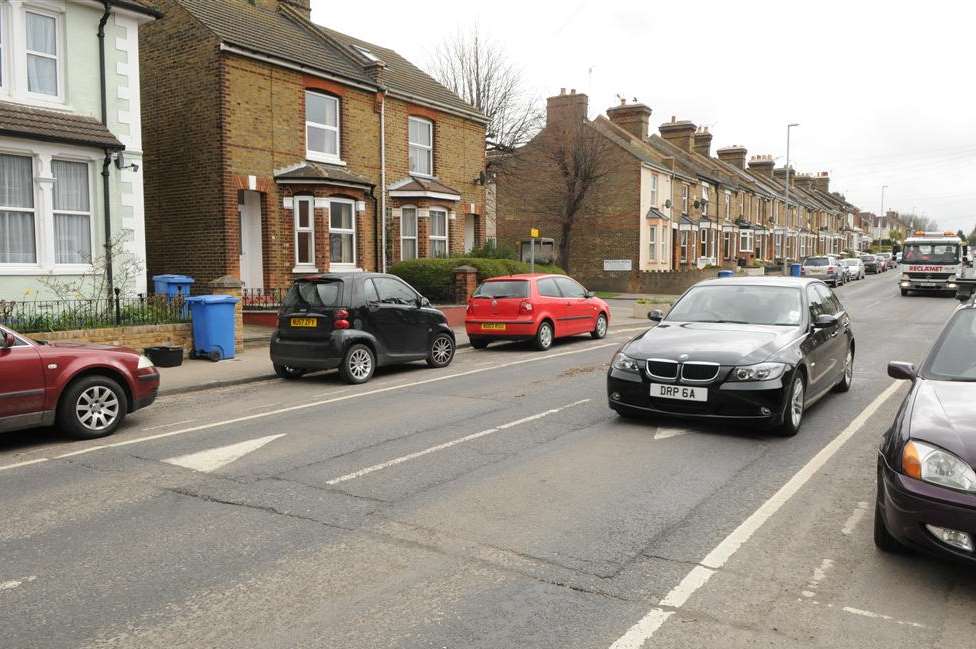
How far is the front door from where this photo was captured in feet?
65.7

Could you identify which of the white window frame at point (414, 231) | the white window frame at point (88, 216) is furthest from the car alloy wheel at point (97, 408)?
the white window frame at point (414, 231)

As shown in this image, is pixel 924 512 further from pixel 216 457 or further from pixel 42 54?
pixel 42 54

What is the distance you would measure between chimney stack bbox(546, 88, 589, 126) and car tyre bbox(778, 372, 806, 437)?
29.8 meters

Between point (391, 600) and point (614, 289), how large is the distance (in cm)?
3457

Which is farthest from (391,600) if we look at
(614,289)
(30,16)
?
(614,289)

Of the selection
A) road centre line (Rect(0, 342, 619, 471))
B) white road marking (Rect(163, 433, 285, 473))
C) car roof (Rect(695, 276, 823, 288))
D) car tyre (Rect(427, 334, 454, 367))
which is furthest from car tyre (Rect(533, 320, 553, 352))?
white road marking (Rect(163, 433, 285, 473))

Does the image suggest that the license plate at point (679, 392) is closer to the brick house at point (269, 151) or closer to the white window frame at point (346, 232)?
the brick house at point (269, 151)

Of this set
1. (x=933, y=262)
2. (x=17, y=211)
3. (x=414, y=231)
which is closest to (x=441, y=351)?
(x=17, y=211)

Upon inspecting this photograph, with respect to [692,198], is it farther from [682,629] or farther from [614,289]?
[682,629]

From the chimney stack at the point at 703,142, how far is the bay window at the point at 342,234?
132 feet

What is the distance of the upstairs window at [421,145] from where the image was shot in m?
24.2

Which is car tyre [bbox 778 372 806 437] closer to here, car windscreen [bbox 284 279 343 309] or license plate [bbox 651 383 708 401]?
license plate [bbox 651 383 708 401]

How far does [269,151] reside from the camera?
1941 centimetres

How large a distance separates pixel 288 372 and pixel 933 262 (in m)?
30.6
